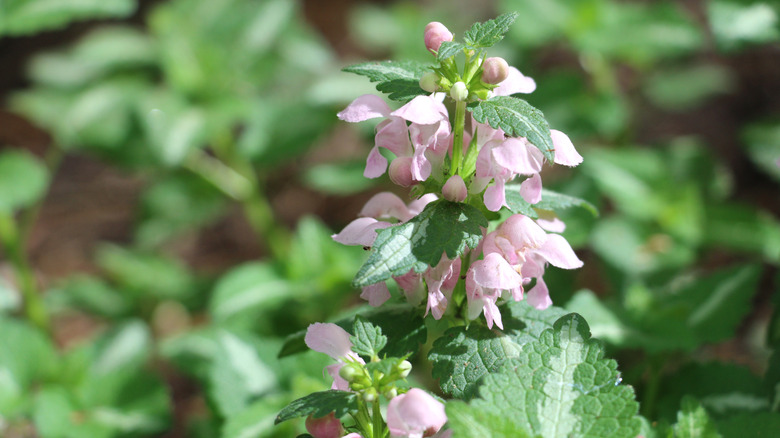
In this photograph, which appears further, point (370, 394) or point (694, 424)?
point (694, 424)

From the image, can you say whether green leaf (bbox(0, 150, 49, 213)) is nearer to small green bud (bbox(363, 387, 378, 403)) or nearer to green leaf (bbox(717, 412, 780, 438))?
small green bud (bbox(363, 387, 378, 403))

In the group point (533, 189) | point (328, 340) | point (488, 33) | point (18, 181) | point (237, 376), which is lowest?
point (237, 376)

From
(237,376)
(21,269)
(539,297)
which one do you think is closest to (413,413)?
(539,297)

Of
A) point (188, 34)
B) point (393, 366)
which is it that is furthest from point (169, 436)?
point (393, 366)

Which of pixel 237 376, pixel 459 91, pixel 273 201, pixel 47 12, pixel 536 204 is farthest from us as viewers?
pixel 273 201

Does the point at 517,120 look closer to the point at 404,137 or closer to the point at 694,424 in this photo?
the point at 404,137

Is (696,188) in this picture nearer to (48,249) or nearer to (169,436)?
(169,436)

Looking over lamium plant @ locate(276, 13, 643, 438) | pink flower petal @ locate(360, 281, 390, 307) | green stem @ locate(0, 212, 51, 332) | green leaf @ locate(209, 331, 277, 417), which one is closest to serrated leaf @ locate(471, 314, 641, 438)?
lamium plant @ locate(276, 13, 643, 438)
